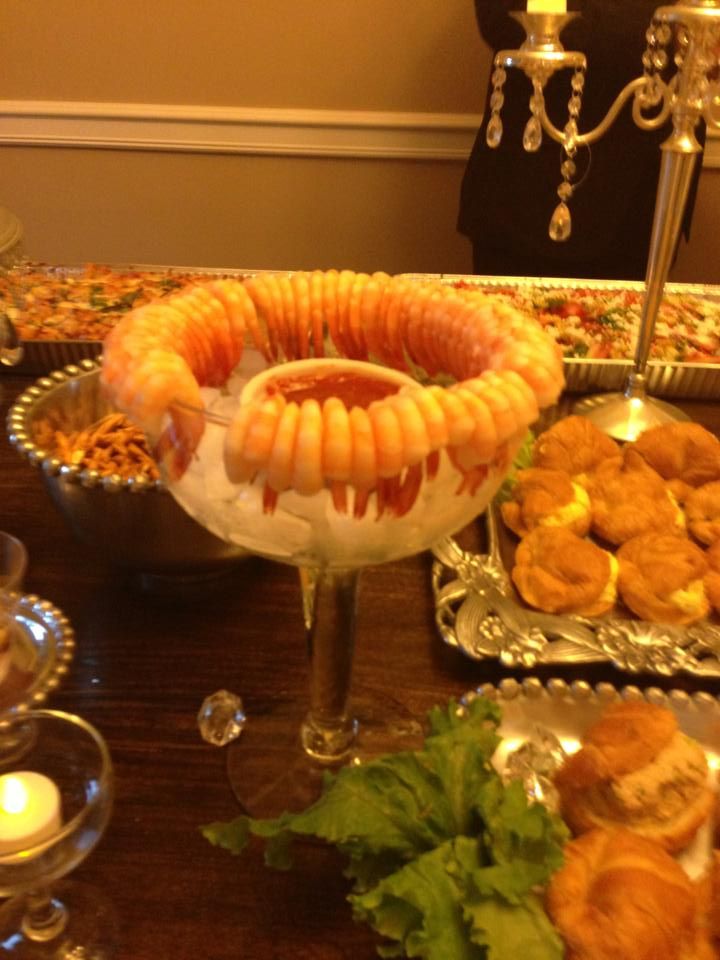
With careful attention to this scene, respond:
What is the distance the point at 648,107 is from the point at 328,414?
0.75m

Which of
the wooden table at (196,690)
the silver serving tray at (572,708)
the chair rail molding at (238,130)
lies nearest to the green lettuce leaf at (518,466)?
the wooden table at (196,690)

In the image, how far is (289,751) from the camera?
649 millimetres

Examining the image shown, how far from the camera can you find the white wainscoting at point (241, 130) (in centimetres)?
223

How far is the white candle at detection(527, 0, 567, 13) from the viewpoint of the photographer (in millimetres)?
791

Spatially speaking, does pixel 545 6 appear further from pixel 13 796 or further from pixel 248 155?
pixel 248 155

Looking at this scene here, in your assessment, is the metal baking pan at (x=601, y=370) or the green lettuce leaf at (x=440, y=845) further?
the metal baking pan at (x=601, y=370)

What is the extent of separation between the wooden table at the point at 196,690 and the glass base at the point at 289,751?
0.04 feet

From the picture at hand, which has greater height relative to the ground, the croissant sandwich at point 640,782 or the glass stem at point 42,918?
the croissant sandwich at point 640,782

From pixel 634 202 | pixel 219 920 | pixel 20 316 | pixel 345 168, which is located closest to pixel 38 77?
pixel 345 168

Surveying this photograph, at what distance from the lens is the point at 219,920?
517 mm

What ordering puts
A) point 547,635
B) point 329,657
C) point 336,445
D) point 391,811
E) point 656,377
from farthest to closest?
point 656,377, point 547,635, point 329,657, point 391,811, point 336,445

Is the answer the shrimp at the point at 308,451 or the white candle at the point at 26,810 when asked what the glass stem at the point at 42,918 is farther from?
the shrimp at the point at 308,451

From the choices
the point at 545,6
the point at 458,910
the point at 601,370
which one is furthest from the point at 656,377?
the point at 458,910

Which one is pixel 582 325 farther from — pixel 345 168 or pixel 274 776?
pixel 345 168
